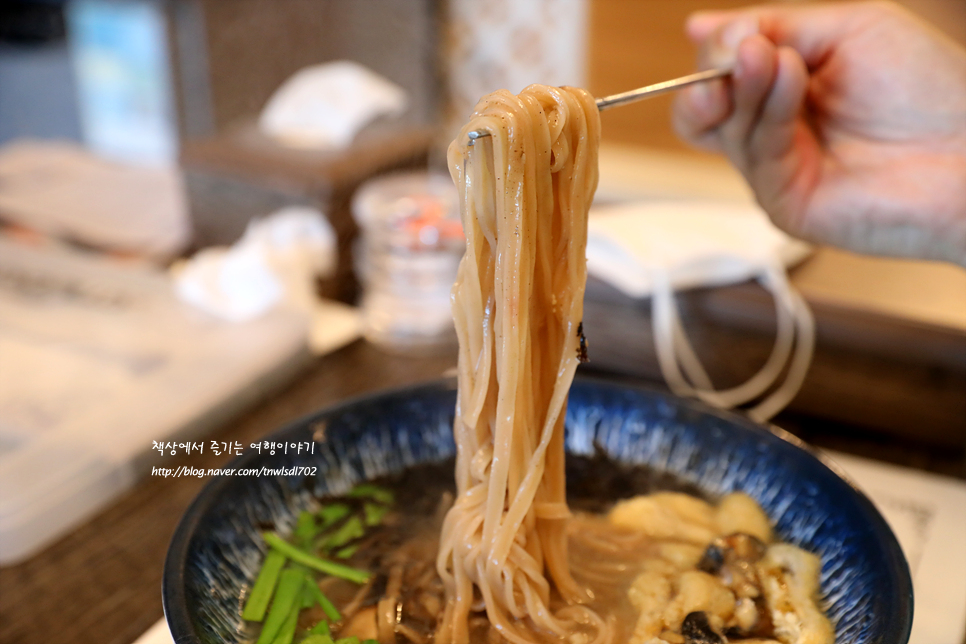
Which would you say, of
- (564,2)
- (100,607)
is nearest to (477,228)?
(100,607)

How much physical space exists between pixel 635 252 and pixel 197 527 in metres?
0.96

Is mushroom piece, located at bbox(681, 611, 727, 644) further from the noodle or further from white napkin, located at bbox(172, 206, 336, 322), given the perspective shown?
white napkin, located at bbox(172, 206, 336, 322)

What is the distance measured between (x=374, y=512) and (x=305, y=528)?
0.10 m

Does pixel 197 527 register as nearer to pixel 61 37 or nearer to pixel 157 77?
pixel 157 77

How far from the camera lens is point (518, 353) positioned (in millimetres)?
827

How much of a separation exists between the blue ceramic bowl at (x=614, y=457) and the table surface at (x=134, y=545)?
0.22 metres

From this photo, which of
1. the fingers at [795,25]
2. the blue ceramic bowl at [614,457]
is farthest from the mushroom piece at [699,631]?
the fingers at [795,25]

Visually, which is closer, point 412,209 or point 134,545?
point 134,545

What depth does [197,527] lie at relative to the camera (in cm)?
85

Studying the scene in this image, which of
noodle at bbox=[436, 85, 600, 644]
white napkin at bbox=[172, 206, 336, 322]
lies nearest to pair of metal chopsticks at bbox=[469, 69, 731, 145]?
noodle at bbox=[436, 85, 600, 644]

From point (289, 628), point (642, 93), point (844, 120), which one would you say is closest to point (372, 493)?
point (289, 628)

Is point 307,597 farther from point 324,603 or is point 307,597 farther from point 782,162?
point 782,162

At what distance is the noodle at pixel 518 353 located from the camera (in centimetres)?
79

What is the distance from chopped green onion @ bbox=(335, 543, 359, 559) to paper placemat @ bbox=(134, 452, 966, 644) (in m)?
0.23
